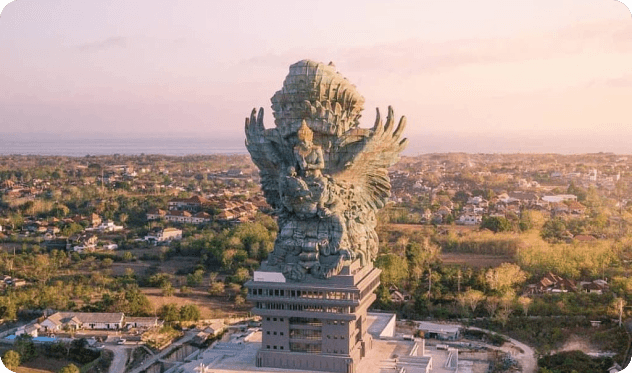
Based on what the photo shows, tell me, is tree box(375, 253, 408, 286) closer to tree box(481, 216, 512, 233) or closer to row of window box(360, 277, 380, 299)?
row of window box(360, 277, 380, 299)

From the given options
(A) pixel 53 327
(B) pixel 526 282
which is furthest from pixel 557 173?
(A) pixel 53 327

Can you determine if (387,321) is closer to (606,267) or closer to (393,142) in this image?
(393,142)

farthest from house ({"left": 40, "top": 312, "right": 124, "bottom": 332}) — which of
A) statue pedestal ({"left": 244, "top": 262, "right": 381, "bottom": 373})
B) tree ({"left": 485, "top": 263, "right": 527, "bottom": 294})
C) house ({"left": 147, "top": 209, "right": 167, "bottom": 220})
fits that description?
house ({"left": 147, "top": 209, "right": 167, "bottom": 220})

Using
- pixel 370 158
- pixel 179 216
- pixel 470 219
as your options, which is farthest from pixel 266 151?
pixel 179 216

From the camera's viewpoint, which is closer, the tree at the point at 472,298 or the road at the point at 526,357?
the road at the point at 526,357

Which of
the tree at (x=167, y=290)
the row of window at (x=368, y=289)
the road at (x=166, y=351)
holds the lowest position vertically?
the road at (x=166, y=351)

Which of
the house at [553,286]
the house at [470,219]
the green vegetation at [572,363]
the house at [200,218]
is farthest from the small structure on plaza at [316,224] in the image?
the house at [200,218]

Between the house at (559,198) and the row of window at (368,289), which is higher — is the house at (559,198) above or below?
below

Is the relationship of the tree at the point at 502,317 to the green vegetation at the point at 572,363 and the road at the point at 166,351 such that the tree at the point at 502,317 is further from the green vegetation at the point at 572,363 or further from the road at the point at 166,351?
the road at the point at 166,351
